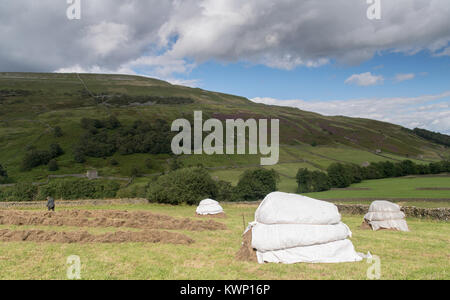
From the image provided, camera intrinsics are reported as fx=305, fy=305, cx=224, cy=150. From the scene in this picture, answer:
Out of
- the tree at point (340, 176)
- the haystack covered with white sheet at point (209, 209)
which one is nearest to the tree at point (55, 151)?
the tree at point (340, 176)

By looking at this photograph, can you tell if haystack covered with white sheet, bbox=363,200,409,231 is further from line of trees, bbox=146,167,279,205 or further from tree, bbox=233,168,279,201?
tree, bbox=233,168,279,201

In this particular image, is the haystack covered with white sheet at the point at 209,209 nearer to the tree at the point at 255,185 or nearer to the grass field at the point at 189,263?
the grass field at the point at 189,263

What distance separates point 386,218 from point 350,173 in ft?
242

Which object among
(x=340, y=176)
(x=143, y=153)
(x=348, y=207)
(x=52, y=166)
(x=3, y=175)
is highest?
(x=143, y=153)

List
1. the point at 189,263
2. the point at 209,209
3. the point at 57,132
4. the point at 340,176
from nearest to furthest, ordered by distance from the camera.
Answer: the point at 189,263 < the point at 209,209 < the point at 340,176 < the point at 57,132

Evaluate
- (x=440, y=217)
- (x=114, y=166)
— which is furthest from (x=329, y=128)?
(x=440, y=217)

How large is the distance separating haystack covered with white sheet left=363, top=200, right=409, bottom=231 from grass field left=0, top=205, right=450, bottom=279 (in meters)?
7.22

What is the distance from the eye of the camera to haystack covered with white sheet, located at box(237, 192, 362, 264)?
12555 mm

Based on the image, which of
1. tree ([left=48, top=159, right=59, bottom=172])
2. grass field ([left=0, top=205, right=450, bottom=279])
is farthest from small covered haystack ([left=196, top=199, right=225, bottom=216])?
tree ([left=48, top=159, right=59, bottom=172])

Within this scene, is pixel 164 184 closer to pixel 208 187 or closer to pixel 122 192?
pixel 208 187

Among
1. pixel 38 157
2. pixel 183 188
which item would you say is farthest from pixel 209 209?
pixel 38 157

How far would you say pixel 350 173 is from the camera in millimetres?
93312

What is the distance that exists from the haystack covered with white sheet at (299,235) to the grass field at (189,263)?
2.08 feet

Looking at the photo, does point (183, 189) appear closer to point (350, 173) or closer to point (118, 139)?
point (350, 173)
